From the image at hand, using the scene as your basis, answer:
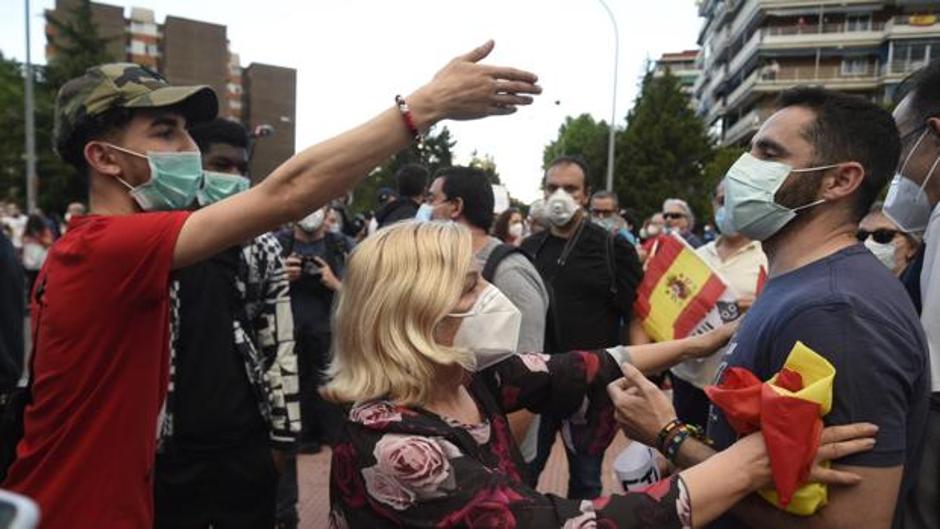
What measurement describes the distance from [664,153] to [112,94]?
38211 millimetres

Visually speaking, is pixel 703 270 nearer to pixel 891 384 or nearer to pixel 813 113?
pixel 813 113

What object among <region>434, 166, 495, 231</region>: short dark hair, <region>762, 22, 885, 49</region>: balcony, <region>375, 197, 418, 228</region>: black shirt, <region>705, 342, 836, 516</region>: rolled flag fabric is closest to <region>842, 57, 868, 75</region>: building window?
<region>762, 22, 885, 49</region>: balcony

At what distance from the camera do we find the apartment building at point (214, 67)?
204ft

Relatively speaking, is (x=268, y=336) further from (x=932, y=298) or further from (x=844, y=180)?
(x=932, y=298)

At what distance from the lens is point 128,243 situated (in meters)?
1.58

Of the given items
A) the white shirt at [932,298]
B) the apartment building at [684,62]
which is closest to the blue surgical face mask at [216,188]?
the white shirt at [932,298]

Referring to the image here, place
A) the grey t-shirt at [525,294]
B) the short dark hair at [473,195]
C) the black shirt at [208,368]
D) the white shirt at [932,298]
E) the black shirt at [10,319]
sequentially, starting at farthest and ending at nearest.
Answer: the short dark hair at [473,195] → the black shirt at [10,319] → the grey t-shirt at [525,294] → the black shirt at [208,368] → the white shirt at [932,298]

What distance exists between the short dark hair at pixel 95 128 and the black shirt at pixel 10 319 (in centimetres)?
202

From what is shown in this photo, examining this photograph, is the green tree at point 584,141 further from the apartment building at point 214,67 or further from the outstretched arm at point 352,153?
the outstretched arm at point 352,153

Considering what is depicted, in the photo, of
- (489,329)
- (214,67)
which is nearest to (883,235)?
(489,329)

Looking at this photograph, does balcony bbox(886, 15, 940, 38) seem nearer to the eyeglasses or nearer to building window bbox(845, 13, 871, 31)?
building window bbox(845, 13, 871, 31)

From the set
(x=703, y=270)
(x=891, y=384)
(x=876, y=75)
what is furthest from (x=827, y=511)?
(x=876, y=75)

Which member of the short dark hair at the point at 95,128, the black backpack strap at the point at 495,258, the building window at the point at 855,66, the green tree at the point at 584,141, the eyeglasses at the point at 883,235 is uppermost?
the building window at the point at 855,66

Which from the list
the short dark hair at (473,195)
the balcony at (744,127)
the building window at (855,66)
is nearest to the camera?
the short dark hair at (473,195)
